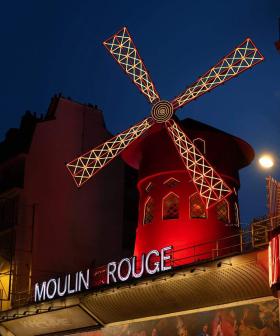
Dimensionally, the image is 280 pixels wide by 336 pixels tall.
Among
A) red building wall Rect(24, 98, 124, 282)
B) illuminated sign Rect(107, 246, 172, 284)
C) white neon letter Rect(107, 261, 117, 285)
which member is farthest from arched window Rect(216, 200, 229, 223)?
red building wall Rect(24, 98, 124, 282)

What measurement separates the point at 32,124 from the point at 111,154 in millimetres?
5553

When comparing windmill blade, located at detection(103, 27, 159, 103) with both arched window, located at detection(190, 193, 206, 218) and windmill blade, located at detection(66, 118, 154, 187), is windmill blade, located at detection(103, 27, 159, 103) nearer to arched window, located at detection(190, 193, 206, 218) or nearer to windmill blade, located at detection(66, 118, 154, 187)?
windmill blade, located at detection(66, 118, 154, 187)

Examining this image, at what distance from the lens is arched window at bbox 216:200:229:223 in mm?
16984

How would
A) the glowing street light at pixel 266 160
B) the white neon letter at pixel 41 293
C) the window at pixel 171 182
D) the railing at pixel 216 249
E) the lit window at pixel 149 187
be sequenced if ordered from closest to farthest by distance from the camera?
the glowing street light at pixel 266 160
the railing at pixel 216 249
the window at pixel 171 182
the lit window at pixel 149 187
the white neon letter at pixel 41 293

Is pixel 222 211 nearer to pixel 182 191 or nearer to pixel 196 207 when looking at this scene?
pixel 196 207

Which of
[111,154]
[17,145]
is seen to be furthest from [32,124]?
[111,154]

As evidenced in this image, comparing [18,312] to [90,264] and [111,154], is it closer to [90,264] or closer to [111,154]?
[90,264]

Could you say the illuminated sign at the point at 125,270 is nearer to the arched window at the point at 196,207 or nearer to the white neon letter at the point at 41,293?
the white neon letter at the point at 41,293

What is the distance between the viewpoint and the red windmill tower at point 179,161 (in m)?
16.3

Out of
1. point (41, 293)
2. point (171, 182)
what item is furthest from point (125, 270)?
point (41, 293)

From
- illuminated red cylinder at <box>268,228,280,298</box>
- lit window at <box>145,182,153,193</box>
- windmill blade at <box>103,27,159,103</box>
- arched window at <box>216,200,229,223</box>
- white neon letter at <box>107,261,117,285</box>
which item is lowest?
illuminated red cylinder at <box>268,228,280,298</box>

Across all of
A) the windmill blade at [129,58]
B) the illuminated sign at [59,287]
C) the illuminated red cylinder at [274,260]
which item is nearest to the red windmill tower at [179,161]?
the windmill blade at [129,58]

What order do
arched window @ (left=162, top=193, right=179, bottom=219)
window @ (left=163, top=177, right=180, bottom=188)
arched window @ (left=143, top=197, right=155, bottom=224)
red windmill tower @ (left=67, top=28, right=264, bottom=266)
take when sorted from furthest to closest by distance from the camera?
arched window @ (left=143, top=197, right=155, bottom=224)
window @ (left=163, top=177, right=180, bottom=188)
arched window @ (left=162, top=193, right=179, bottom=219)
red windmill tower @ (left=67, top=28, right=264, bottom=266)

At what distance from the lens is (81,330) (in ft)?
59.9
